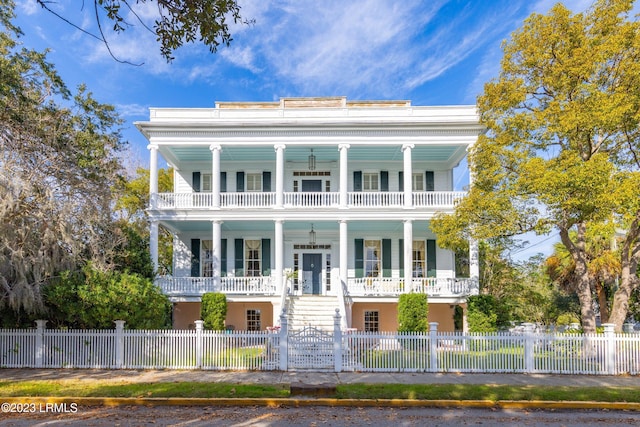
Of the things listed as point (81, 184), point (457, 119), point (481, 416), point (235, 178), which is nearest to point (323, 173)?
point (235, 178)

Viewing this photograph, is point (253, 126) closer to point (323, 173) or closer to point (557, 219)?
point (323, 173)

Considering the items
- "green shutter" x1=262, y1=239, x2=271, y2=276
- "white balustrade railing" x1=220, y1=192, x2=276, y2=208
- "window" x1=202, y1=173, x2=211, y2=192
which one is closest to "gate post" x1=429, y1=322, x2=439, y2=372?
"white balustrade railing" x1=220, y1=192, x2=276, y2=208

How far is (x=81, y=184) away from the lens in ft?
42.9

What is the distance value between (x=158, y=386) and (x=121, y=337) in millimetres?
2798

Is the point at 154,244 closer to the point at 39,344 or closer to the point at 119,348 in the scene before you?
the point at 39,344

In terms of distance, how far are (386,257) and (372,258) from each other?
25.0 inches

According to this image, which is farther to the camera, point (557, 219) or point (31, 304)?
point (557, 219)

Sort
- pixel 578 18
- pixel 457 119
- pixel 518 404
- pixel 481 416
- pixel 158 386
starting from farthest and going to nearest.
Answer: pixel 457 119 < pixel 578 18 < pixel 158 386 < pixel 518 404 < pixel 481 416

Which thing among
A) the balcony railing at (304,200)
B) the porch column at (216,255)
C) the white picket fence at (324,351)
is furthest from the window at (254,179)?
the white picket fence at (324,351)

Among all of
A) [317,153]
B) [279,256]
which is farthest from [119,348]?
[317,153]

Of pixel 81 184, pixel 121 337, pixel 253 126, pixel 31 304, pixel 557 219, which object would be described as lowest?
pixel 121 337

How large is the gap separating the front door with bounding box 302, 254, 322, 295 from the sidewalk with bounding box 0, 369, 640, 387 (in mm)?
8700

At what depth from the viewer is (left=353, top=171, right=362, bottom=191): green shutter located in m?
20.0

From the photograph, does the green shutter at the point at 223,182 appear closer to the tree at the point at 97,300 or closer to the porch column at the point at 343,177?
the porch column at the point at 343,177
